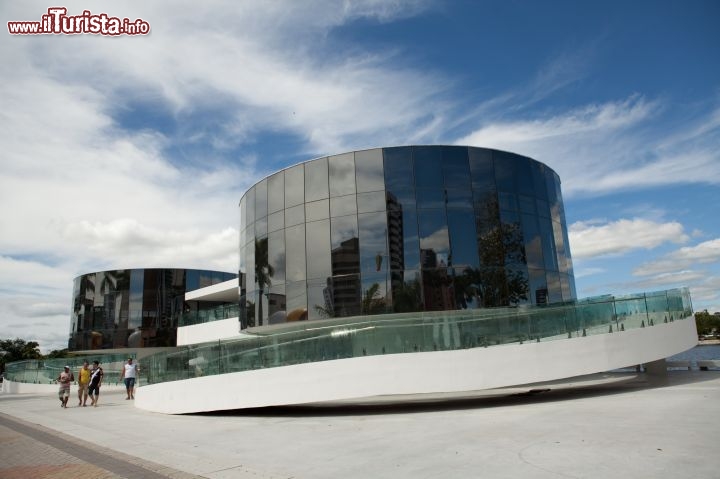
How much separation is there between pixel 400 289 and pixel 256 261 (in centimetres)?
687

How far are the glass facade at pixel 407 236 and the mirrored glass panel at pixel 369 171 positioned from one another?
0.04 m

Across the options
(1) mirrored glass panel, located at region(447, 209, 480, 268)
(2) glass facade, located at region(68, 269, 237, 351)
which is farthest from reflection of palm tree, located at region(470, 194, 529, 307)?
(2) glass facade, located at region(68, 269, 237, 351)

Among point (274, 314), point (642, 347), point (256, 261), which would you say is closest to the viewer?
point (642, 347)

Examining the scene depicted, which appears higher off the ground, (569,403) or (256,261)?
(256,261)

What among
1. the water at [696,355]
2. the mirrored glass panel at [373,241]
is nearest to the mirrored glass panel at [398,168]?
the mirrored glass panel at [373,241]

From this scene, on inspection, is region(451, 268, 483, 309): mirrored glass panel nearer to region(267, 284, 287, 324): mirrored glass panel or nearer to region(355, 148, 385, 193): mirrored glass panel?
region(355, 148, 385, 193): mirrored glass panel

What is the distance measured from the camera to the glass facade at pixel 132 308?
42.8 m

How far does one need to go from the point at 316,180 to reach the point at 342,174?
3.67ft

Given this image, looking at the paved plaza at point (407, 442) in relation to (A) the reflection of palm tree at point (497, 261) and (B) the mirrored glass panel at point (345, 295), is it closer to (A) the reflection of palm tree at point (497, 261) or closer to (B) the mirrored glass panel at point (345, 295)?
(B) the mirrored glass panel at point (345, 295)

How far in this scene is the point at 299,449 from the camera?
27.1ft

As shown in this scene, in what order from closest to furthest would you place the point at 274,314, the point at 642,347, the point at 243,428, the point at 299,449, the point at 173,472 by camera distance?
the point at 173,472 → the point at 299,449 → the point at 243,428 → the point at 642,347 → the point at 274,314

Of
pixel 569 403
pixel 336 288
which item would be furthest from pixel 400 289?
pixel 569 403

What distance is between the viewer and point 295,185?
19906 mm

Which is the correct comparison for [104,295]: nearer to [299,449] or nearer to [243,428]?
[243,428]
